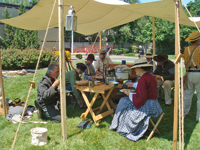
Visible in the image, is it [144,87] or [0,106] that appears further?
[0,106]

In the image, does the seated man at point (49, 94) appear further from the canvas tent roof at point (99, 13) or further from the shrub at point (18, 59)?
the shrub at point (18, 59)

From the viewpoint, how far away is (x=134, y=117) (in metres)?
2.93

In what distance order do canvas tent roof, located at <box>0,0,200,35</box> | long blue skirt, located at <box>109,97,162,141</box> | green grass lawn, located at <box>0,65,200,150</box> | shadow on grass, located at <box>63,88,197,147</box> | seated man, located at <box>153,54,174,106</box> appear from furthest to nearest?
1. seated man, located at <box>153,54,174,106</box>
2. canvas tent roof, located at <box>0,0,200,35</box>
3. shadow on grass, located at <box>63,88,197,147</box>
4. long blue skirt, located at <box>109,97,162,141</box>
5. green grass lawn, located at <box>0,65,200,150</box>

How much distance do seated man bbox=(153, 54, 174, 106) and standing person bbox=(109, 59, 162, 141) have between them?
6.05 ft

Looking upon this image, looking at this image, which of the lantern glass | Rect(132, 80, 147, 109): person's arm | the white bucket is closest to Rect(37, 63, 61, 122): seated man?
the white bucket

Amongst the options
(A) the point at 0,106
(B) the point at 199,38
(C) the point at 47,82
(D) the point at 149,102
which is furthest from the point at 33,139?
(B) the point at 199,38

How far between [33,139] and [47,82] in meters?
1.07

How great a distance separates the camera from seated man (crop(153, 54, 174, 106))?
4.64 meters

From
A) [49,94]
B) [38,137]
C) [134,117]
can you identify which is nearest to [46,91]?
[49,94]

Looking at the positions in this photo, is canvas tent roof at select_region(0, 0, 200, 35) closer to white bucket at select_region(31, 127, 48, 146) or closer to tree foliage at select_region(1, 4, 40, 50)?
white bucket at select_region(31, 127, 48, 146)

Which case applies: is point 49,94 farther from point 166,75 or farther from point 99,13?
point 166,75

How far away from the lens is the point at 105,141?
2.94 m

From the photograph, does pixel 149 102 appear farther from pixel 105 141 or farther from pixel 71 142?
pixel 71 142

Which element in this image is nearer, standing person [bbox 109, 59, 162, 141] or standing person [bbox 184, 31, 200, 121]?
standing person [bbox 109, 59, 162, 141]
